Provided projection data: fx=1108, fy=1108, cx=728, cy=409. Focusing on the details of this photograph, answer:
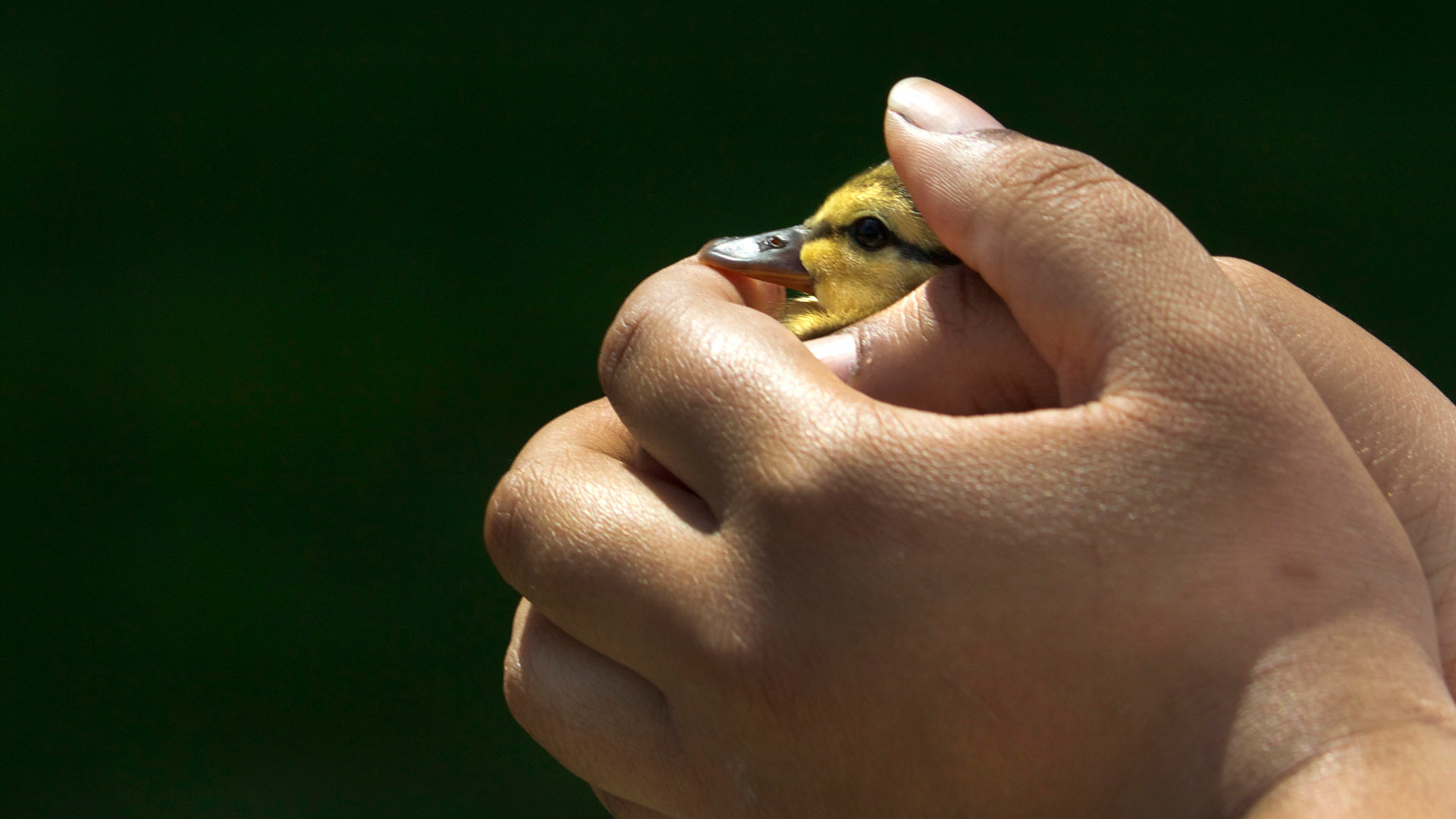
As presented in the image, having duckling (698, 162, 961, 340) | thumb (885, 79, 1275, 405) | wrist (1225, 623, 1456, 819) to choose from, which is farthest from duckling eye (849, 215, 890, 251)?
wrist (1225, 623, 1456, 819)

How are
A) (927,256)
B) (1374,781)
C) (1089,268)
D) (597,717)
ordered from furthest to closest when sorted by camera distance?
1. (927,256)
2. (597,717)
3. (1089,268)
4. (1374,781)

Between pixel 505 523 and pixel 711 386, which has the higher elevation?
pixel 711 386

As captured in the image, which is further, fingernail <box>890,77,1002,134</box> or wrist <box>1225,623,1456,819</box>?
fingernail <box>890,77,1002,134</box>

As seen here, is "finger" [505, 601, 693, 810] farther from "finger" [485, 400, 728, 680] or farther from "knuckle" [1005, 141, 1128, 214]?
"knuckle" [1005, 141, 1128, 214]

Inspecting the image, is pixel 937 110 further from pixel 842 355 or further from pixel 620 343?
pixel 620 343

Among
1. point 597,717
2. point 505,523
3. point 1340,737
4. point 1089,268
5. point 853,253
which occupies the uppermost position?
point 1089,268

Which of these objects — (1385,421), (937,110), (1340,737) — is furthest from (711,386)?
(1385,421)

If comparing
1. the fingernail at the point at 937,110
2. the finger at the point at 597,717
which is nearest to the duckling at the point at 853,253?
the fingernail at the point at 937,110
